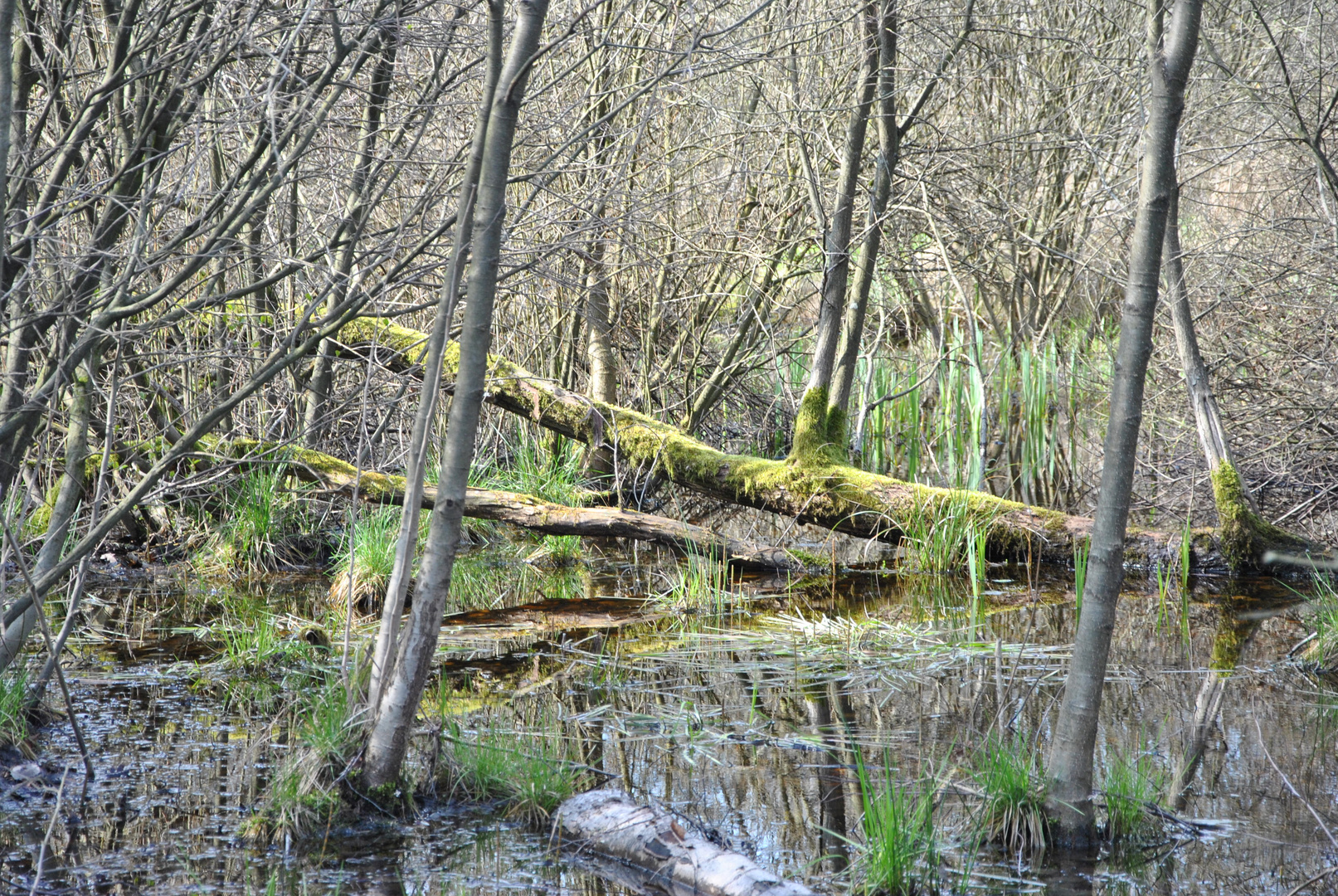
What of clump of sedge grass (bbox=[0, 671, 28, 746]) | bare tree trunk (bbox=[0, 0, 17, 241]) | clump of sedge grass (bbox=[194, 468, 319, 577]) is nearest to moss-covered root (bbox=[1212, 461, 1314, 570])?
clump of sedge grass (bbox=[194, 468, 319, 577])

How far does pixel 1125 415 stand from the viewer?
2809mm

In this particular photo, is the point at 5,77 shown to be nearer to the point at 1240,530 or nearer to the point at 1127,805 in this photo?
the point at 1127,805

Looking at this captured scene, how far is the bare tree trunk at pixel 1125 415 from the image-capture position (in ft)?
9.02

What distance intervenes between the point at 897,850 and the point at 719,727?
4.65ft

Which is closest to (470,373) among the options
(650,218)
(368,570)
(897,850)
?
(897,850)

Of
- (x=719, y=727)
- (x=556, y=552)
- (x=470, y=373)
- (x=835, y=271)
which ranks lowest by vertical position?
(x=719, y=727)

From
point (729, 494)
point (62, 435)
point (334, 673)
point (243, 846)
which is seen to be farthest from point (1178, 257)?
point (62, 435)

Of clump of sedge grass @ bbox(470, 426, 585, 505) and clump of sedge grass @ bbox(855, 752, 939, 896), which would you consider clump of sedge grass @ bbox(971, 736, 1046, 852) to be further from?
clump of sedge grass @ bbox(470, 426, 585, 505)

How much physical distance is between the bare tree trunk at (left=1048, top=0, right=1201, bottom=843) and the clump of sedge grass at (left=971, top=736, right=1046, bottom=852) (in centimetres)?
8

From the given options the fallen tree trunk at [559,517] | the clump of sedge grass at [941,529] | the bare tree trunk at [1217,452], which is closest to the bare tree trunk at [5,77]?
the fallen tree trunk at [559,517]

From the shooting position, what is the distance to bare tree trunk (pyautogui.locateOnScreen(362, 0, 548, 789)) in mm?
3014

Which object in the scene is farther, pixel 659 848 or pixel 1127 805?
pixel 1127 805

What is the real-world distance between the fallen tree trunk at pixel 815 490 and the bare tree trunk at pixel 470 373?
12.6 feet

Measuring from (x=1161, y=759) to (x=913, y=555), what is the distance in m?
3.90
